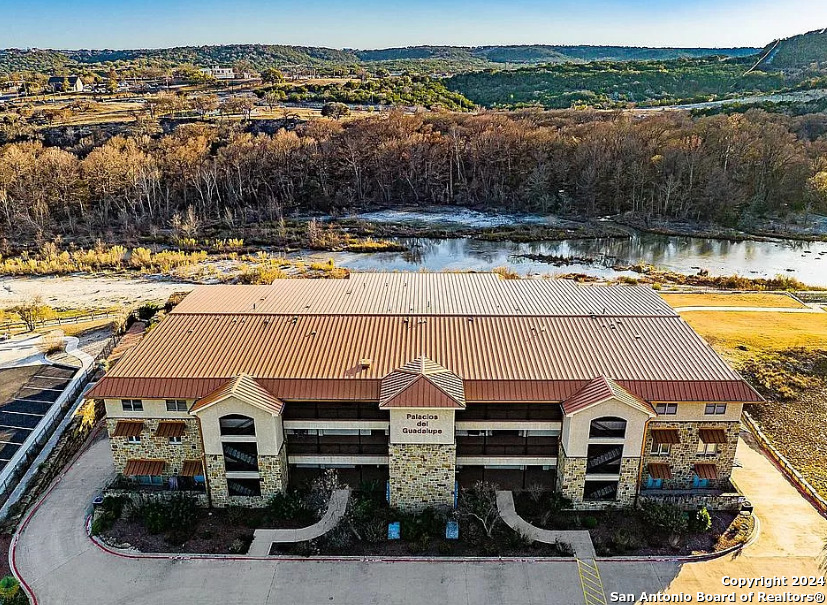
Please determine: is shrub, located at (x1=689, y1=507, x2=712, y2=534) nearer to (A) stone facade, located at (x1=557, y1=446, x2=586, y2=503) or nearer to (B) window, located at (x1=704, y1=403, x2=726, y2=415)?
(B) window, located at (x1=704, y1=403, x2=726, y2=415)

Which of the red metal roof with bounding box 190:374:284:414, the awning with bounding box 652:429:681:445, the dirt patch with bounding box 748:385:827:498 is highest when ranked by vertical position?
the red metal roof with bounding box 190:374:284:414

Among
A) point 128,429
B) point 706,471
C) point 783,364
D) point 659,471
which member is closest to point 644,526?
point 659,471

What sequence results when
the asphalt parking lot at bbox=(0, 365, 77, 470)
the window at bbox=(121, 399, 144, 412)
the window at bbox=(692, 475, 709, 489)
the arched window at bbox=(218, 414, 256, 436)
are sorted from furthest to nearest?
the asphalt parking lot at bbox=(0, 365, 77, 470) < the window at bbox=(692, 475, 709, 489) < the window at bbox=(121, 399, 144, 412) < the arched window at bbox=(218, 414, 256, 436)

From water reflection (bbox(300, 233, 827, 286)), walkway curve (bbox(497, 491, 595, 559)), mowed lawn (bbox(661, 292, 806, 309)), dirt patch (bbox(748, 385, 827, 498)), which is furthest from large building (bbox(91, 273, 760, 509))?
water reflection (bbox(300, 233, 827, 286))

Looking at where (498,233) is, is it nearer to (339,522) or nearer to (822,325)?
(822,325)

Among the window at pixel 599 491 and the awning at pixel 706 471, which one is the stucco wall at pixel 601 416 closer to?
the window at pixel 599 491

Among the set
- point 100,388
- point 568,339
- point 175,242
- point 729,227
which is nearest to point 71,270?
point 175,242

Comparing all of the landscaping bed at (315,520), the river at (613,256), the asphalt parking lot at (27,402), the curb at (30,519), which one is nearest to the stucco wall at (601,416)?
the landscaping bed at (315,520)

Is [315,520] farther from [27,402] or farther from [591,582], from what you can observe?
[27,402]
